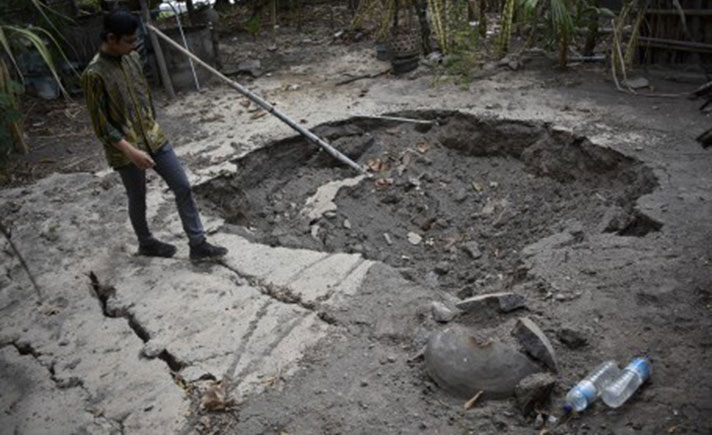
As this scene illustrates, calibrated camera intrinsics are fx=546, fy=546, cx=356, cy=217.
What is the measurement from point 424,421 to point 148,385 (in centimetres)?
124

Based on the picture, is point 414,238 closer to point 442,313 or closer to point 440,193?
point 440,193

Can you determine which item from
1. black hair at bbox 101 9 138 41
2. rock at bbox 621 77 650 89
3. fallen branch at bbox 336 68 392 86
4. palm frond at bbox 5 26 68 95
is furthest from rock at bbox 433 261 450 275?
fallen branch at bbox 336 68 392 86

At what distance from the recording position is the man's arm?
2.86 m

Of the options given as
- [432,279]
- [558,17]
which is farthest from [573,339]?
[558,17]

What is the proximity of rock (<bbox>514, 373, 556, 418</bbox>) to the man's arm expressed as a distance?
2.17 metres

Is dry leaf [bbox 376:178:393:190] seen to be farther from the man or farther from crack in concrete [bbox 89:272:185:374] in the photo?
crack in concrete [bbox 89:272:185:374]

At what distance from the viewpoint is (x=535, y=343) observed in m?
2.25

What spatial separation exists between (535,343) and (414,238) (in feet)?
7.10

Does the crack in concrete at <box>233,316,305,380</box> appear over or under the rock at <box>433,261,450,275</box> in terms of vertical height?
over

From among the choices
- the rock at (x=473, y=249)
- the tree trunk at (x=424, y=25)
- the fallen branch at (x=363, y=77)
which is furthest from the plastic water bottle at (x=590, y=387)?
the tree trunk at (x=424, y=25)

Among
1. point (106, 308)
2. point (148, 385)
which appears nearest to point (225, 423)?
point (148, 385)

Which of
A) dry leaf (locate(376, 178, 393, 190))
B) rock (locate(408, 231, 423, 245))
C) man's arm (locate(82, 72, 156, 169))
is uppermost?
man's arm (locate(82, 72, 156, 169))

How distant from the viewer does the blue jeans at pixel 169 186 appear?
3180 millimetres

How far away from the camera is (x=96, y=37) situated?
23.8ft
